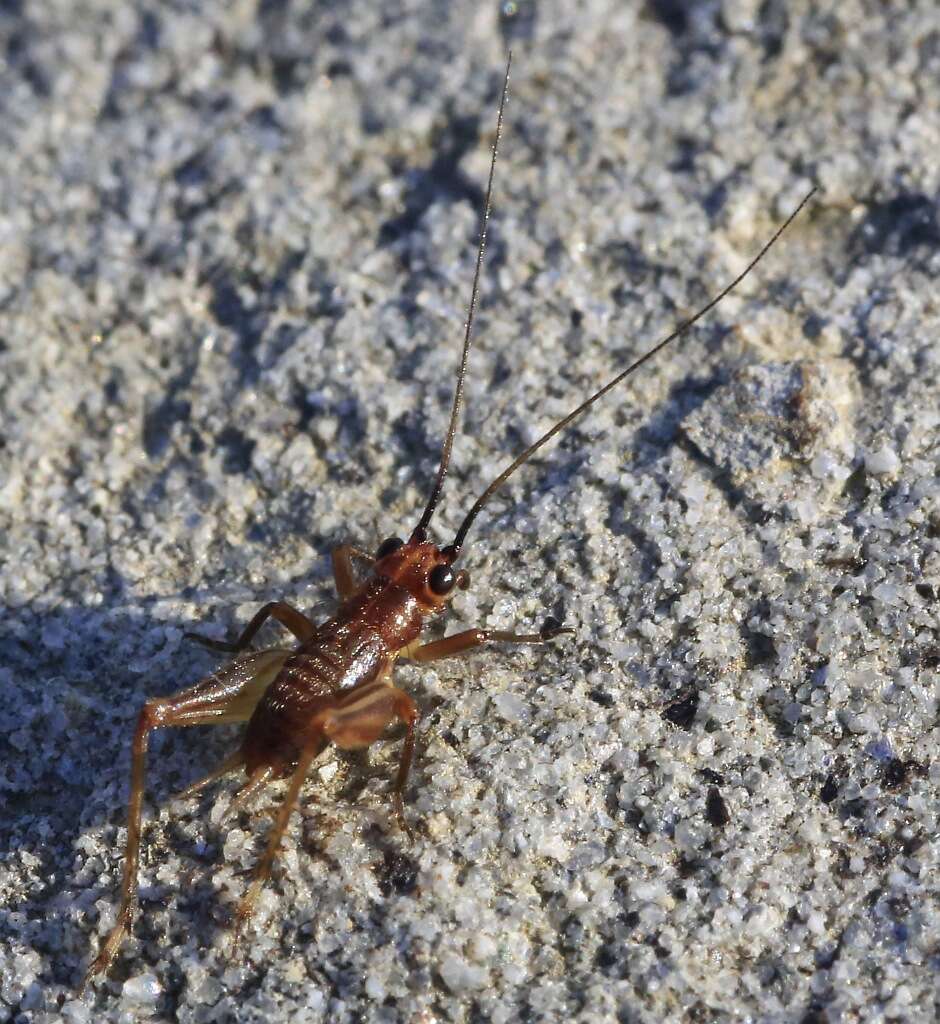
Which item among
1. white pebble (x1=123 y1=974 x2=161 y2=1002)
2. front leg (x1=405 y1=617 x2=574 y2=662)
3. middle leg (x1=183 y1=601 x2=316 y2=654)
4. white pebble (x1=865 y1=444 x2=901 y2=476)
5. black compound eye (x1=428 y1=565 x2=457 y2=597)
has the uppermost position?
middle leg (x1=183 y1=601 x2=316 y2=654)

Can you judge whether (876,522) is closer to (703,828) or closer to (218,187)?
(703,828)

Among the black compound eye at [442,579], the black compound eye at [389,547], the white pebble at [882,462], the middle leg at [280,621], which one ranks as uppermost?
the black compound eye at [389,547]

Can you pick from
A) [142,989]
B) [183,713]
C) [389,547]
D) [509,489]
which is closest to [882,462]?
[509,489]

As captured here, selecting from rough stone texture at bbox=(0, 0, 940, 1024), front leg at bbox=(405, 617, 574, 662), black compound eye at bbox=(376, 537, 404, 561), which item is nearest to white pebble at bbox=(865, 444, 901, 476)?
rough stone texture at bbox=(0, 0, 940, 1024)

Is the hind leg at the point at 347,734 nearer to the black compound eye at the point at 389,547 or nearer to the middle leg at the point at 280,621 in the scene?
the middle leg at the point at 280,621

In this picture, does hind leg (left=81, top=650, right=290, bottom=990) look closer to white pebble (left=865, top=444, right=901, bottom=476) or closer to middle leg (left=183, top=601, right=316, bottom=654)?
middle leg (left=183, top=601, right=316, bottom=654)

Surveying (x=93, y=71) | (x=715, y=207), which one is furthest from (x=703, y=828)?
(x=93, y=71)

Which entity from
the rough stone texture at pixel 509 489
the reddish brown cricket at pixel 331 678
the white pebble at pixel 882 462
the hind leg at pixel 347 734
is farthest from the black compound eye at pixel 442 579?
the white pebble at pixel 882 462

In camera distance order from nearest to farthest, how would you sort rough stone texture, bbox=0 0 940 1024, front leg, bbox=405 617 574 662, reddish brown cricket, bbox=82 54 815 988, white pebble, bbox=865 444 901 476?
rough stone texture, bbox=0 0 940 1024
reddish brown cricket, bbox=82 54 815 988
front leg, bbox=405 617 574 662
white pebble, bbox=865 444 901 476

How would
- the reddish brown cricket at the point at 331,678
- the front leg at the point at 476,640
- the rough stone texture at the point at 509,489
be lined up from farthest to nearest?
the front leg at the point at 476,640 → the reddish brown cricket at the point at 331,678 → the rough stone texture at the point at 509,489
